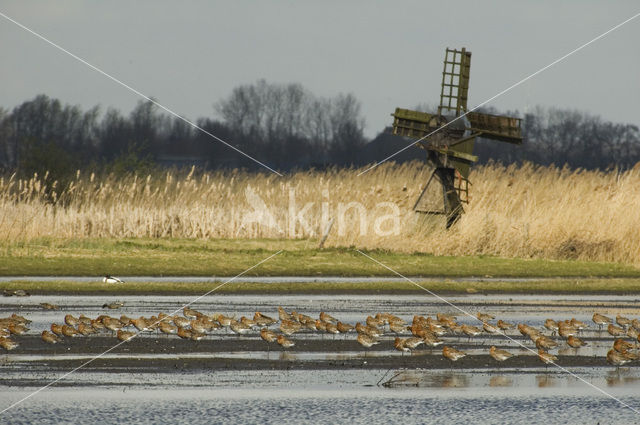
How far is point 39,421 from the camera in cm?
1098

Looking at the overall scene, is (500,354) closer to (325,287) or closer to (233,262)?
(325,287)

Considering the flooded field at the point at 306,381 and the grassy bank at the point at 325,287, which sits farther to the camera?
the grassy bank at the point at 325,287

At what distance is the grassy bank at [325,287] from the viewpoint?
24.7m

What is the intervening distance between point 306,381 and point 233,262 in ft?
60.5

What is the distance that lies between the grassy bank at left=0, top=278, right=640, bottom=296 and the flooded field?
590 cm

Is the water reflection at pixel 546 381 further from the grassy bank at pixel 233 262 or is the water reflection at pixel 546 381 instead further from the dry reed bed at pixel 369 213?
the dry reed bed at pixel 369 213

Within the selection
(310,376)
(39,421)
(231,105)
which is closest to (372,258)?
(310,376)

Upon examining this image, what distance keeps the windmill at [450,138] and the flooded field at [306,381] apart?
17959 millimetres

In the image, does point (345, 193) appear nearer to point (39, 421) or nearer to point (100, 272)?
point (100, 272)

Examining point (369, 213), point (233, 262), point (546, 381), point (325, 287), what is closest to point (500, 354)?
point (546, 381)

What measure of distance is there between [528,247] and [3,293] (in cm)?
1779

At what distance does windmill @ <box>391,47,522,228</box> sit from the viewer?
1438 inches

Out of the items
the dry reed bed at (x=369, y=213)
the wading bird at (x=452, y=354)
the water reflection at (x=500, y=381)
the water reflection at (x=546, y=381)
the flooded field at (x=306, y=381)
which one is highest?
the dry reed bed at (x=369, y=213)

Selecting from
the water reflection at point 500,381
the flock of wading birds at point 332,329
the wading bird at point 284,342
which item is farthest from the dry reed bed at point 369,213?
the water reflection at point 500,381
